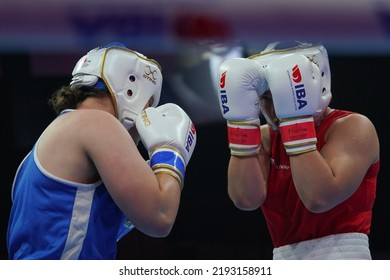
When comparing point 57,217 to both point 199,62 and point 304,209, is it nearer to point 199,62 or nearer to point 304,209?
point 304,209

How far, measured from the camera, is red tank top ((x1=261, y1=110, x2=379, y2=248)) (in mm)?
2010

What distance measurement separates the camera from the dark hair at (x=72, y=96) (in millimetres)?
1948

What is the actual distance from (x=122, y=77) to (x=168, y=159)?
29 cm

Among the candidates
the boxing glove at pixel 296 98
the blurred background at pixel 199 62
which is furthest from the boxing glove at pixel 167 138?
the blurred background at pixel 199 62

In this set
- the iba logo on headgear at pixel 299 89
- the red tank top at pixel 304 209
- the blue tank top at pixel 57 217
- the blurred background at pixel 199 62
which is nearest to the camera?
the blue tank top at pixel 57 217

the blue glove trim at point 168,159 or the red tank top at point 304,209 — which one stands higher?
the blue glove trim at point 168,159

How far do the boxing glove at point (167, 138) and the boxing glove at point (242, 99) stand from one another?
0.43 feet

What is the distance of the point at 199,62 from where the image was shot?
2.81 m

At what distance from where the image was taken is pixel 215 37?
2639 mm

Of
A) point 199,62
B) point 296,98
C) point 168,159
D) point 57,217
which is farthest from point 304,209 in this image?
point 199,62

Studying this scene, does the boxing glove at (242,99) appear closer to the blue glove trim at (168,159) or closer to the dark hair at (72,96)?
the blue glove trim at (168,159)

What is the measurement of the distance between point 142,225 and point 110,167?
0.18m

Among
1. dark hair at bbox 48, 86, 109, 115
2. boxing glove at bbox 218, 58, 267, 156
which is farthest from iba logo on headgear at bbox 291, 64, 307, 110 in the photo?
dark hair at bbox 48, 86, 109, 115
